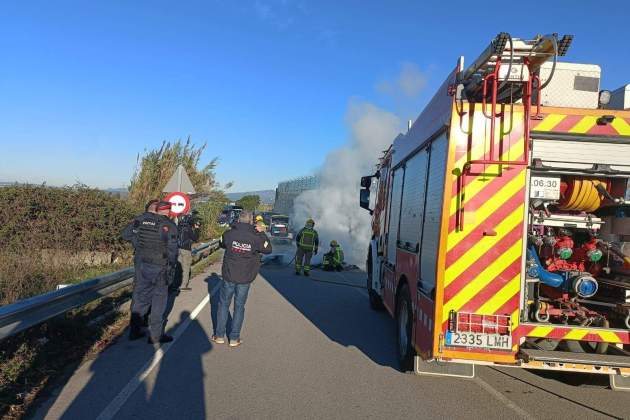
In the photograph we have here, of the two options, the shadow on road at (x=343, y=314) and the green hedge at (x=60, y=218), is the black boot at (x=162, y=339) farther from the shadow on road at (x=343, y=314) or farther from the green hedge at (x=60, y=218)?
the green hedge at (x=60, y=218)

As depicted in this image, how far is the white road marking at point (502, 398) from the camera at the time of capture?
4.66 metres

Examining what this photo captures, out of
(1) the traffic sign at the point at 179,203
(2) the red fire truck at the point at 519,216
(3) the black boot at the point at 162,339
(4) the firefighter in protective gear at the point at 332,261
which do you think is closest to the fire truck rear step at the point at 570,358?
(2) the red fire truck at the point at 519,216

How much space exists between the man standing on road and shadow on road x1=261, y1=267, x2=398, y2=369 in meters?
2.29

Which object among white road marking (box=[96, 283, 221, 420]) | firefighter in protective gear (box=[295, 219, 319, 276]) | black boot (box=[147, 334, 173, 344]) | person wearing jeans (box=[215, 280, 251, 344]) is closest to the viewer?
white road marking (box=[96, 283, 221, 420])

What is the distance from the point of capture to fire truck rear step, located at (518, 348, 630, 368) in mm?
4516

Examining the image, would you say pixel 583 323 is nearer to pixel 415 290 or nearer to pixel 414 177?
pixel 415 290

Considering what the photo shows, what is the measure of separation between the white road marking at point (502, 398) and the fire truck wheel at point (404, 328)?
790 mm

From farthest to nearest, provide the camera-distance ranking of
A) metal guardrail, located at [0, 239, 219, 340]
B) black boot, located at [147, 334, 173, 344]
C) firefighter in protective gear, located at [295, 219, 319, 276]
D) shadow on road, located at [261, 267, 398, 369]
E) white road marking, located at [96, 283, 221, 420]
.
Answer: firefighter in protective gear, located at [295, 219, 319, 276], shadow on road, located at [261, 267, 398, 369], black boot, located at [147, 334, 173, 344], metal guardrail, located at [0, 239, 219, 340], white road marking, located at [96, 283, 221, 420]

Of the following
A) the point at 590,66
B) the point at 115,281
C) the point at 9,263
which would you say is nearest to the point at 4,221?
the point at 9,263

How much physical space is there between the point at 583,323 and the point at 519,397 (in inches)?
38.8

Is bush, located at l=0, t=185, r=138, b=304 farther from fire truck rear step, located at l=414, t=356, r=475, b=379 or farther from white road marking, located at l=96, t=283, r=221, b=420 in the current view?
fire truck rear step, located at l=414, t=356, r=475, b=379

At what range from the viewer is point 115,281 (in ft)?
27.9

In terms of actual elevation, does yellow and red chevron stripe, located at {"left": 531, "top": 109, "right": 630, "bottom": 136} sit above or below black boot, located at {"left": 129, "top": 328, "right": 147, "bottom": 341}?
above

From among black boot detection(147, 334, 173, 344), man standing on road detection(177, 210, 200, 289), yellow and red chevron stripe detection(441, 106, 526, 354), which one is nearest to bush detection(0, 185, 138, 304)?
man standing on road detection(177, 210, 200, 289)
